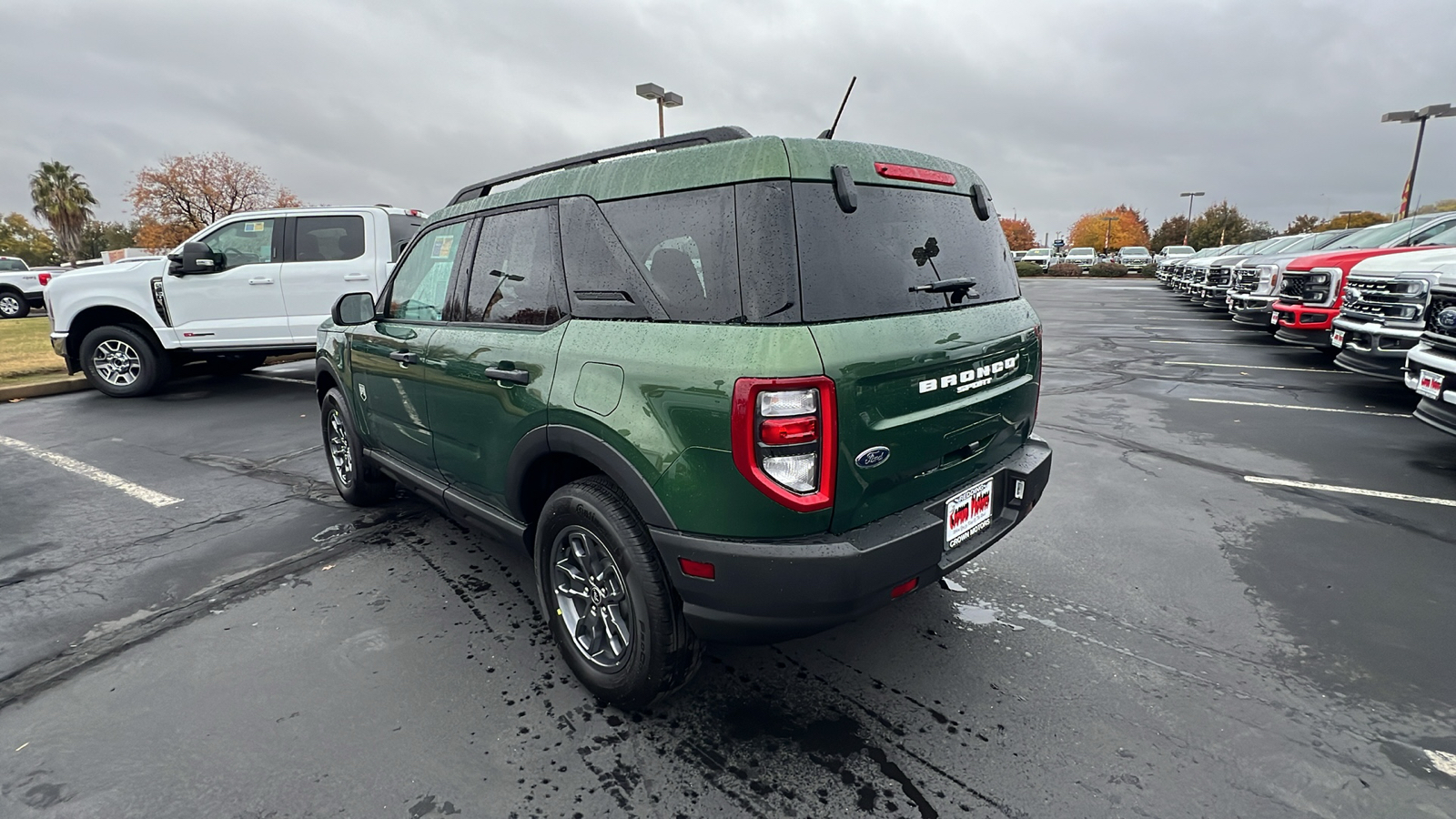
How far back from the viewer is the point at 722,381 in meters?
1.98

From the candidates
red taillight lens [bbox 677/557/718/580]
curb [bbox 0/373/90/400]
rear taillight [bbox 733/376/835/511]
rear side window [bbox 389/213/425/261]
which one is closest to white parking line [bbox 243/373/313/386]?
Answer: curb [bbox 0/373/90/400]

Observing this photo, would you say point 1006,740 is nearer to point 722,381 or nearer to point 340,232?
point 722,381

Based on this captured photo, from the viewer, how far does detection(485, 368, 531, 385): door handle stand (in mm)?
2631

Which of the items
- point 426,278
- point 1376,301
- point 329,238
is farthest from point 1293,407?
point 329,238

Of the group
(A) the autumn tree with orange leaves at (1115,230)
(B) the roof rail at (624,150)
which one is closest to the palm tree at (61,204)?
(B) the roof rail at (624,150)

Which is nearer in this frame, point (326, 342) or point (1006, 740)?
point (1006, 740)

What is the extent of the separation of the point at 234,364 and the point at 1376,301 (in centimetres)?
1396

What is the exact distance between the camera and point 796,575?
2.03 m

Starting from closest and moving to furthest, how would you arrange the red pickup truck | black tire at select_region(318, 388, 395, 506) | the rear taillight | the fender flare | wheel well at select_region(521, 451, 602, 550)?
1. the rear taillight
2. the fender flare
3. wheel well at select_region(521, 451, 602, 550)
4. black tire at select_region(318, 388, 395, 506)
5. the red pickup truck

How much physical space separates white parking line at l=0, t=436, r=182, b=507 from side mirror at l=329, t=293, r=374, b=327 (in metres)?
2.06

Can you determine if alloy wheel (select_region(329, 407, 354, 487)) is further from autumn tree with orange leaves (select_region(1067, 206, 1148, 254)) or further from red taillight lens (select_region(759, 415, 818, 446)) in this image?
autumn tree with orange leaves (select_region(1067, 206, 1148, 254))

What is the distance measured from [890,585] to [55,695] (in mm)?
3123

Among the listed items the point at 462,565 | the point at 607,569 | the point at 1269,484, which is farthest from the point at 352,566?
the point at 1269,484

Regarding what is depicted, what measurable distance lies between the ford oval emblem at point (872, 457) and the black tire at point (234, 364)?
10.2 metres
